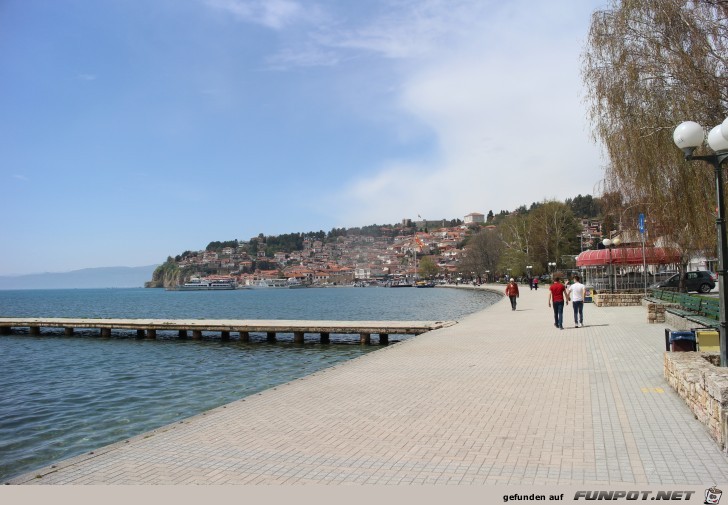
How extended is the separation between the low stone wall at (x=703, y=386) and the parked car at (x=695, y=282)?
27.8 metres

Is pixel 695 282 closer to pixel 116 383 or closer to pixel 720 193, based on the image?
pixel 720 193

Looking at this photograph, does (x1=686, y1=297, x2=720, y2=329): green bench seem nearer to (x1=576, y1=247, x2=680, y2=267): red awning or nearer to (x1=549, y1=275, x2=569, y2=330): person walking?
(x1=549, y1=275, x2=569, y2=330): person walking

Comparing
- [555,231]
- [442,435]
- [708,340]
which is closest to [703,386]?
[442,435]

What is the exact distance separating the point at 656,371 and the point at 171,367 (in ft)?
46.5

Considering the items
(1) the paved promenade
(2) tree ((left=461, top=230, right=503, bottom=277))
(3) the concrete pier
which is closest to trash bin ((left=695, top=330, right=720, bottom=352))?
(1) the paved promenade

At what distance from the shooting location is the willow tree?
13477 millimetres

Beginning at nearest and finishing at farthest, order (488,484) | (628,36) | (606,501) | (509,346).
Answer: (606,501), (488,484), (509,346), (628,36)

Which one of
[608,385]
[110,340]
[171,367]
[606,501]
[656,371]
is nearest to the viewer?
[606,501]

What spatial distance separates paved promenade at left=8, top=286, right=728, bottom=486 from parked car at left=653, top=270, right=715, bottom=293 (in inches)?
999

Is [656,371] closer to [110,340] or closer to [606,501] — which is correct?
[606,501]

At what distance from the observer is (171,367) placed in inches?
720

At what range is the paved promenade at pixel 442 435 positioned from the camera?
504 centimetres

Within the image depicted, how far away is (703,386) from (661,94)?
10.6 meters

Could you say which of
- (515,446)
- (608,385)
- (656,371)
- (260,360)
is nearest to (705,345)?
(656,371)
